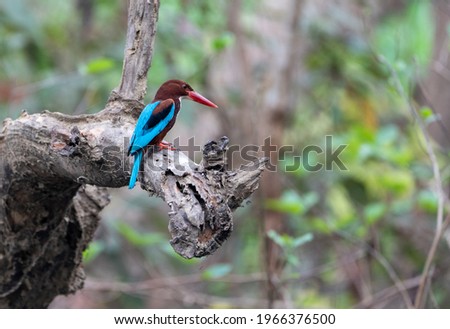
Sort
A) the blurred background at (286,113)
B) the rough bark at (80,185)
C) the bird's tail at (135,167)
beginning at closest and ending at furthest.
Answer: the rough bark at (80,185) → the bird's tail at (135,167) → the blurred background at (286,113)

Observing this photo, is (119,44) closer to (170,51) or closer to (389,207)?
(170,51)

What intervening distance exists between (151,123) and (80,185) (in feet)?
1.46

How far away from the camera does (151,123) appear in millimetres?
2355

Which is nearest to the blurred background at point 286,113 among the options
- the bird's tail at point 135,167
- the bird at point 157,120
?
the bird at point 157,120

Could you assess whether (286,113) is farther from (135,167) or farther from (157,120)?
(135,167)

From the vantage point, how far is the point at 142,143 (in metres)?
2.21

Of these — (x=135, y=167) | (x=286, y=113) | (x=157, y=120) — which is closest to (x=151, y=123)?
(x=157, y=120)

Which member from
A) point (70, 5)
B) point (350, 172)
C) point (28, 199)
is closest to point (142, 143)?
point (28, 199)

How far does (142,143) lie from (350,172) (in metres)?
3.40

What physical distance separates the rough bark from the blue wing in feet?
0.17

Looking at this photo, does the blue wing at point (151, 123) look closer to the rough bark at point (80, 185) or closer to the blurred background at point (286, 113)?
the rough bark at point (80, 185)

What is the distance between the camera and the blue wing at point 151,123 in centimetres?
221

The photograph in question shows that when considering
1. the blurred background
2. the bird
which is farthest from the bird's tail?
the blurred background

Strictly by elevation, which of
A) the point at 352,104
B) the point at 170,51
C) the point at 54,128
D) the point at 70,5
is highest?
the point at 70,5
